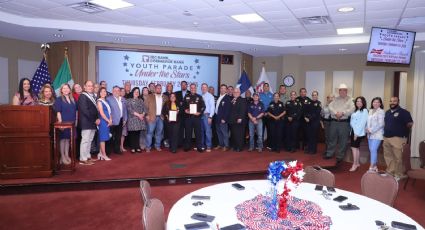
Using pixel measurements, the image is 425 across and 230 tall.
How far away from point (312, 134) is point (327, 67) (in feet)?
13.0

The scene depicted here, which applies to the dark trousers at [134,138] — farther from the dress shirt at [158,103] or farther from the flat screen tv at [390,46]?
the flat screen tv at [390,46]

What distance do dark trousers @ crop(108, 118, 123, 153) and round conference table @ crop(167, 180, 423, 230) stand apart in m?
4.11

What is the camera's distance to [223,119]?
7.66 meters

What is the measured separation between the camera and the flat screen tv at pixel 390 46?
5.95 meters

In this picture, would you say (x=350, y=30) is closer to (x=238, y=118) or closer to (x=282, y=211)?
(x=238, y=118)

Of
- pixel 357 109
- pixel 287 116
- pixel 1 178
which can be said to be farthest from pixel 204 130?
pixel 1 178

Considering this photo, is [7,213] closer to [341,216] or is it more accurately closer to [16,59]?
[341,216]

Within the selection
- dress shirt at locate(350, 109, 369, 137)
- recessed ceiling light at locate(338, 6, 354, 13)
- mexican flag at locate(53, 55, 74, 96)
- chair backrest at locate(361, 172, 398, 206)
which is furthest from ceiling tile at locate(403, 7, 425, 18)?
mexican flag at locate(53, 55, 74, 96)

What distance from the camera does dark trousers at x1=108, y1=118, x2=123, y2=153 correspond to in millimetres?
6787

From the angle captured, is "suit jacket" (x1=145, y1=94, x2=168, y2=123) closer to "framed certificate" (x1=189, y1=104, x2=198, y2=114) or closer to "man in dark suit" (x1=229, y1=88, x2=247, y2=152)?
"framed certificate" (x1=189, y1=104, x2=198, y2=114)

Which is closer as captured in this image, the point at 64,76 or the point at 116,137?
the point at 116,137

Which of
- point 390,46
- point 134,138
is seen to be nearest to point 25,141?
point 134,138

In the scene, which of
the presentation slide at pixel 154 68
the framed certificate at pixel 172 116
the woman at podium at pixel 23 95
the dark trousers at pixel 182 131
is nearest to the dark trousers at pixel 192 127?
the dark trousers at pixel 182 131

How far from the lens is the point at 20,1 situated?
5539mm
